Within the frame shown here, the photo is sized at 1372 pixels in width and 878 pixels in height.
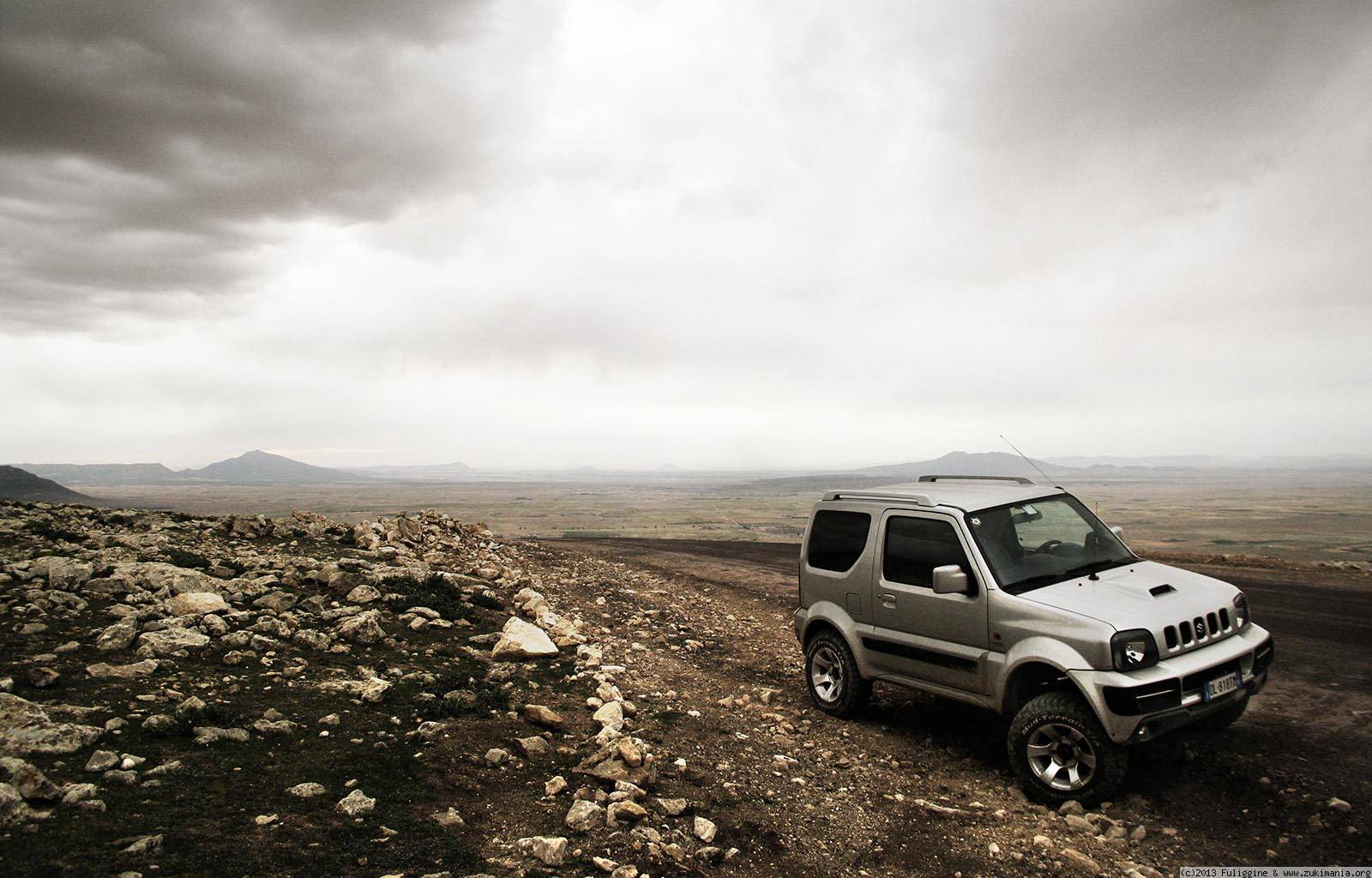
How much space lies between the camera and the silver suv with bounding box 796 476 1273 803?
15.9 ft

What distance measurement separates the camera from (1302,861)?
4258 millimetres

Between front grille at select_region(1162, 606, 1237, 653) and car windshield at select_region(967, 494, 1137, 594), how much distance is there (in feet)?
2.94

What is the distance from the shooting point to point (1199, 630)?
5117mm

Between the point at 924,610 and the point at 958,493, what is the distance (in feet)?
4.42

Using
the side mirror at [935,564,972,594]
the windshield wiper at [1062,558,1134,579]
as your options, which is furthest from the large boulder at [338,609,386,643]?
the windshield wiper at [1062,558,1134,579]

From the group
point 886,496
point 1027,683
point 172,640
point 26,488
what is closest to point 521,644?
point 172,640

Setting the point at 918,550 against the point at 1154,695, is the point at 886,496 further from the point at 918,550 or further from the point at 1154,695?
the point at 1154,695

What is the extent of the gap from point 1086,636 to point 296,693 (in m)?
7.11

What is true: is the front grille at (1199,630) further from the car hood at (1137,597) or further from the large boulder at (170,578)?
the large boulder at (170,578)

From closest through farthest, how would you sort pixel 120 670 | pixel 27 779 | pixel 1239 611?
pixel 27 779 < pixel 1239 611 < pixel 120 670

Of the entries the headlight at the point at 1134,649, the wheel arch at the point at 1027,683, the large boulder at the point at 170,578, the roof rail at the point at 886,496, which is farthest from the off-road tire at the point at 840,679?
the large boulder at the point at 170,578

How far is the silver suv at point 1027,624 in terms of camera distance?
4.85 metres

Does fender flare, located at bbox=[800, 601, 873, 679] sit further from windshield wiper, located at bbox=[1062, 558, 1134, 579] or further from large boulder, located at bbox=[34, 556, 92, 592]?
large boulder, located at bbox=[34, 556, 92, 592]

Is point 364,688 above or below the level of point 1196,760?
above
